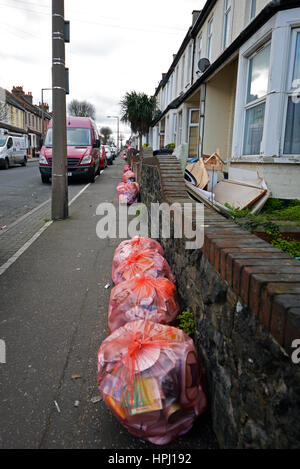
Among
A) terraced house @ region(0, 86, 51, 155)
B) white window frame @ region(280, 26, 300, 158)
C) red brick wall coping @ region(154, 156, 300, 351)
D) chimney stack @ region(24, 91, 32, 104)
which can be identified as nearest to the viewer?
red brick wall coping @ region(154, 156, 300, 351)

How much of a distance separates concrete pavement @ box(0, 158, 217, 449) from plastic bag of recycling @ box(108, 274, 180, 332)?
427mm

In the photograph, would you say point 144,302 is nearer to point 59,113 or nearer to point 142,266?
Result: point 142,266

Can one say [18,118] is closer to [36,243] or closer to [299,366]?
[36,243]

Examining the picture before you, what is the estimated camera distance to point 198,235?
2627mm

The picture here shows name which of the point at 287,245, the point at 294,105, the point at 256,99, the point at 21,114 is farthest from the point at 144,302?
the point at 21,114

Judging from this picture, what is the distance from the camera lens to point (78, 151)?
47.6 ft

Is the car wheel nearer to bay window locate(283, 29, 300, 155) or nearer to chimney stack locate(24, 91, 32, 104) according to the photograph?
bay window locate(283, 29, 300, 155)

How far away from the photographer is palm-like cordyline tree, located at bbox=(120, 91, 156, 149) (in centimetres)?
2450

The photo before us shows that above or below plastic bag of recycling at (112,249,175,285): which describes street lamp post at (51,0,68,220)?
above

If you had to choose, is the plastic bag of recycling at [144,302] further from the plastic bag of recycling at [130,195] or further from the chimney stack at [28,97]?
the chimney stack at [28,97]

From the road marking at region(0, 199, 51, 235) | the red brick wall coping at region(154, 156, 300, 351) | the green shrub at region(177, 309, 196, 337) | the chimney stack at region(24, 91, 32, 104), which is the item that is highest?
the chimney stack at region(24, 91, 32, 104)

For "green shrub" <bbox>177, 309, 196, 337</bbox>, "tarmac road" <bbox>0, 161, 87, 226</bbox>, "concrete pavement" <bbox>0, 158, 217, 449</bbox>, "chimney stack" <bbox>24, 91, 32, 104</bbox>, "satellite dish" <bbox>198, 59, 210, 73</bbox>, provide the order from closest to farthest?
"concrete pavement" <bbox>0, 158, 217, 449</bbox>
"green shrub" <bbox>177, 309, 196, 337</bbox>
"tarmac road" <bbox>0, 161, 87, 226</bbox>
"satellite dish" <bbox>198, 59, 210, 73</bbox>
"chimney stack" <bbox>24, 91, 32, 104</bbox>

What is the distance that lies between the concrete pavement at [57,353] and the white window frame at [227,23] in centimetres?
815

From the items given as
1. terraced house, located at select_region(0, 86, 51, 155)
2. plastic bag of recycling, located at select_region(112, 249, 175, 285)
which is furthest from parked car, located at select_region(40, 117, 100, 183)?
terraced house, located at select_region(0, 86, 51, 155)
